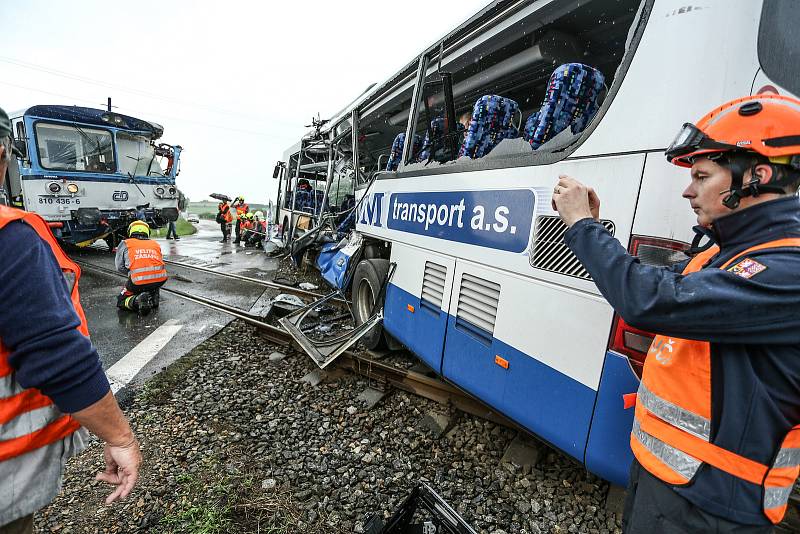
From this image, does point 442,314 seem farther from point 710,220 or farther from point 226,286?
point 226,286

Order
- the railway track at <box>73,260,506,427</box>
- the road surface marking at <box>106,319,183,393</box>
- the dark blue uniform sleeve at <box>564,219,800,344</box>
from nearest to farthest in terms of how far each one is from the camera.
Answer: the dark blue uniform sleeve at <box>564,219,800,344</box>
the railway track at <box>73,260,506,427</box>
the road surface marking at <box>106,319,183,393</box>

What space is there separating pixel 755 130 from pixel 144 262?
22.7 feet

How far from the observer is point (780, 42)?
1345 mm

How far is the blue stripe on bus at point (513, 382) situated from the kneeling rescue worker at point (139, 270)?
15.8ft

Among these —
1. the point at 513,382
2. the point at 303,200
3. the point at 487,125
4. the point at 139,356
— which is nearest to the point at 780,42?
the point at 487,125

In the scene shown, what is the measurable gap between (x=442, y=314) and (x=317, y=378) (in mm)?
1664

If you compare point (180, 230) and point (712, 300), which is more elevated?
point (712, 300)

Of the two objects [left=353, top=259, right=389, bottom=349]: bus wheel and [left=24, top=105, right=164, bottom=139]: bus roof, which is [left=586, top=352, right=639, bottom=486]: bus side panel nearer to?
[left=353, top=259, right=389, bottom=349]: bus wheel

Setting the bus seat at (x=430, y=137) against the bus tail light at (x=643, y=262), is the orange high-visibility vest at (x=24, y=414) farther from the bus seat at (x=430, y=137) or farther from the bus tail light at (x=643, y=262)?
the bus seat at (x=430, y=137)

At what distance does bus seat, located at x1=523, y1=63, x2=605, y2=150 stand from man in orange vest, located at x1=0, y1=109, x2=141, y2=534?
2408 mm

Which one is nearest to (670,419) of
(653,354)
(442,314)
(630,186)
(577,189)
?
(653,354)

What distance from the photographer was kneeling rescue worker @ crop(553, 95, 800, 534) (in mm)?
967

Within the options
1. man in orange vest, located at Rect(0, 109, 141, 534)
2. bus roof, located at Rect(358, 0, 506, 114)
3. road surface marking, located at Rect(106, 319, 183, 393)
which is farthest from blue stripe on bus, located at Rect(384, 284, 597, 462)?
road surface marking, located at Rect(106, 319, 183, 393)

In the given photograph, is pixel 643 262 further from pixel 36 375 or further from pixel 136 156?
pixel 136 156
